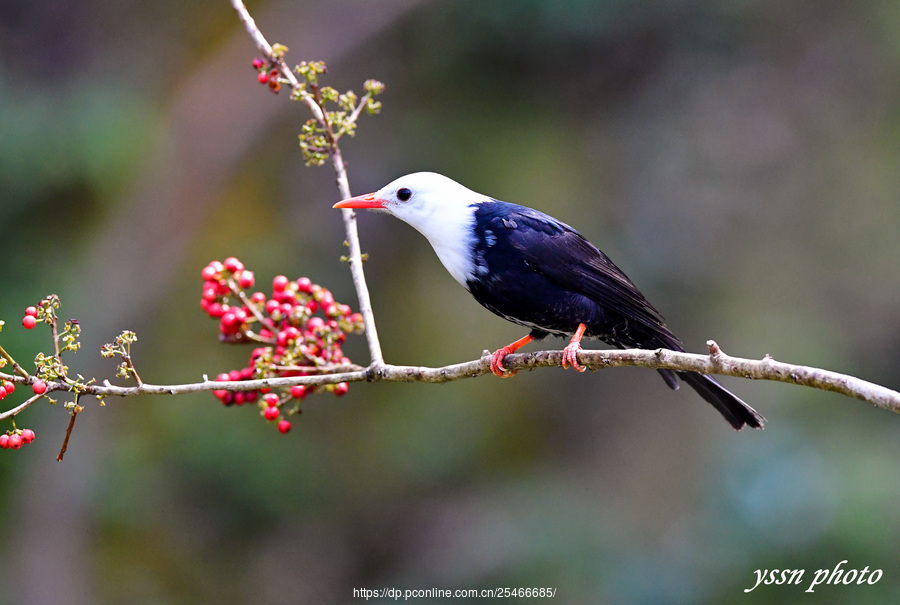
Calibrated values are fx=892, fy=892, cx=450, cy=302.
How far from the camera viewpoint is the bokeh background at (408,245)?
519 centimetres

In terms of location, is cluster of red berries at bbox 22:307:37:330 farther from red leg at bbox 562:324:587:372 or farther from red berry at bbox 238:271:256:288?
red leg at bbox 562:324:587:372

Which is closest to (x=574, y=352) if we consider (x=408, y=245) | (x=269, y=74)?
(x=269, y=74)

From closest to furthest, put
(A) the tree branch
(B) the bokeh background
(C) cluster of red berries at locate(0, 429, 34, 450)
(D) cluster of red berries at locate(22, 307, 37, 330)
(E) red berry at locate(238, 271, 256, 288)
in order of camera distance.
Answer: (A) the tree branch, (C) cluster of red berries at locate(0, 429, 34, 450), (D) cluster of red berries at locate(22, 307, 37, 330), (E) red berry at locate(238, 271, 256, 288), (B) the bokeh background

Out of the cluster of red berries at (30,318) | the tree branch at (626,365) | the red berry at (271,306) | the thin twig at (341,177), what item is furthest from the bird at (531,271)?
the cluster of red berries at (30,318)

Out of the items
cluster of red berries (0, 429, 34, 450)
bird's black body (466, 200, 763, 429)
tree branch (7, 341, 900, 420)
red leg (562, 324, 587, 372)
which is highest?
bird's black body (466, 200, 763, 429)

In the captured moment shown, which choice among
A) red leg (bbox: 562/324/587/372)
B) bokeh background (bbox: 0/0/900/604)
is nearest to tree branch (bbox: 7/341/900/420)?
red leg (bbox: 562/324/587/372)

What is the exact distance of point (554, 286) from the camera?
2939 millimetres

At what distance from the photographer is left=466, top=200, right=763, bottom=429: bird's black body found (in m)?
2.89

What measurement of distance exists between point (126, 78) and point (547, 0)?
8.64ft

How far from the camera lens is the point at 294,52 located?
18.9 feet

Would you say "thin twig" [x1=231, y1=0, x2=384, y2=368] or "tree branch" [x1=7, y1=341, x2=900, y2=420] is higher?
"thin twig" [x1=231, y1=0, x2=384, y2=368]

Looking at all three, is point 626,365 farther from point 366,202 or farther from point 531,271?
point 366,202

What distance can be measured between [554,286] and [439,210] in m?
0.47

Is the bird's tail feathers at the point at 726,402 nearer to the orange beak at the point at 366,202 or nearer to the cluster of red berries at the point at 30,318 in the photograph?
the orange beak at the point at 366,202
